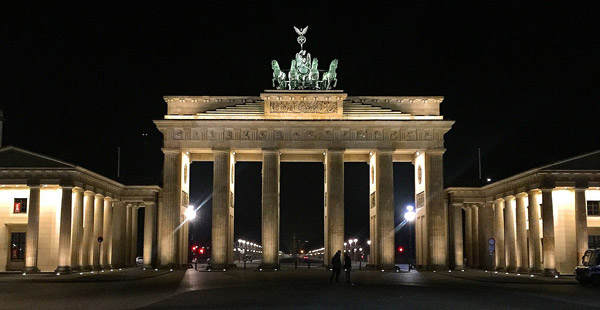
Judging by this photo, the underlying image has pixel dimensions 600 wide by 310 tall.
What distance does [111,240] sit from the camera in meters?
69.6

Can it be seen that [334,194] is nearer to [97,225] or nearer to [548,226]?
[548,226]

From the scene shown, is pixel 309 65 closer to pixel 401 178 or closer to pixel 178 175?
pixel 178 175

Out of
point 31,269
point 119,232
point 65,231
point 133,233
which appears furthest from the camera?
point 133,233

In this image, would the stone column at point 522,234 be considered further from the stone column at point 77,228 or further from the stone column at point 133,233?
the stone column at point 133,233

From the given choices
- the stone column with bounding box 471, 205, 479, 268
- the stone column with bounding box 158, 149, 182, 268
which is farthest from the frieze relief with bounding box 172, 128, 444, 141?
the stone column with bounding box 471, 205, 479, 268

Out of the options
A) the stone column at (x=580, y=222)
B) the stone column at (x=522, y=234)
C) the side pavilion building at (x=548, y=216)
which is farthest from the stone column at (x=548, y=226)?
the stone column at (x=522, y=234)

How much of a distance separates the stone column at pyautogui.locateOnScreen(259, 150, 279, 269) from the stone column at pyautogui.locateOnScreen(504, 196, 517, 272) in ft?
68.5

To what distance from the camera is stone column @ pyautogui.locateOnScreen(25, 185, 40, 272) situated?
53094mm

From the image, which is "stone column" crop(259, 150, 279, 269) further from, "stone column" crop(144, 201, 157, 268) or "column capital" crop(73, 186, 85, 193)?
"column capital" crop(73, 186, 85, 193)

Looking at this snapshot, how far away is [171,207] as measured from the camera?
2635 inches

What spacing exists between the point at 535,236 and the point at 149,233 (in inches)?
1442

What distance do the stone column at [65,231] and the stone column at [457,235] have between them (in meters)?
35.7

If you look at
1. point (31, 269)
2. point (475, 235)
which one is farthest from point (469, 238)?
point (31, 269)

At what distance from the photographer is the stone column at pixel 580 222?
5228cm
